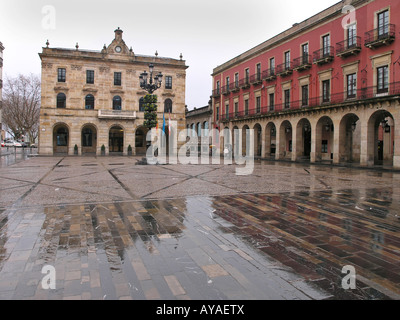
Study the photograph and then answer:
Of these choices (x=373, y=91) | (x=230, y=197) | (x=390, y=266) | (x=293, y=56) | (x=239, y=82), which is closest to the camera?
(x=390, y=266)

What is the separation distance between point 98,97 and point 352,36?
27713 millimetres

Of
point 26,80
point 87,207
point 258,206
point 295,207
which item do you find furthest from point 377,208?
point 26,80

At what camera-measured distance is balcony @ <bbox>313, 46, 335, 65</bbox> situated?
24.1m

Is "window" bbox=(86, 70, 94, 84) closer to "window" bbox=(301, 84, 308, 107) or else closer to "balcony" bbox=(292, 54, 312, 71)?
"balcony" bbox=(292, 54, 312, 71)

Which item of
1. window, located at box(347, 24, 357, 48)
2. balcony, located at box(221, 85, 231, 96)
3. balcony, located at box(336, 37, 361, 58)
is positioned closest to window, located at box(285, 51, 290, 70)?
balcony, located at box(336, 37, 361, 58)

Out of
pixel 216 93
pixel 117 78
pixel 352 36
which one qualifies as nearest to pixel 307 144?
pixel 352 36

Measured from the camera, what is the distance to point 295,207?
7.61 m

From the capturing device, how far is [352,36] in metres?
22.6

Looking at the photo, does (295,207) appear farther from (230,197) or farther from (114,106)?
(114,106)

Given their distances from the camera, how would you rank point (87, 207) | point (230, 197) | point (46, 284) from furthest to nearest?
1. point (230, 197)
2. point (87, 207)
3. point (46, 284)

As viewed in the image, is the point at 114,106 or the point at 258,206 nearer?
the point at 258,206

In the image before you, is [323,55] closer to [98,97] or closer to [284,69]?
[284,69]

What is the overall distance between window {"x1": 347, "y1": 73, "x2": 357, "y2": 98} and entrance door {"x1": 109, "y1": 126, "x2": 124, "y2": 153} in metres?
27.5

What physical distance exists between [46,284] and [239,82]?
34726 millimetres
